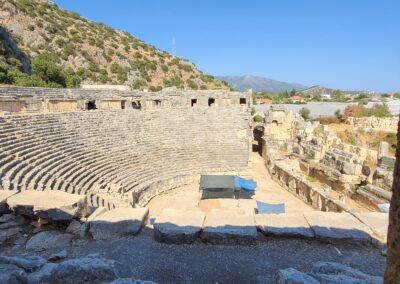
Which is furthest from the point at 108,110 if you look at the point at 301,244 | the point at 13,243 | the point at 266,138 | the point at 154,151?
the point at 301,244

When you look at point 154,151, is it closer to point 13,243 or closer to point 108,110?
point 108,110

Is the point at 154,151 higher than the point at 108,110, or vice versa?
the point at 108,110

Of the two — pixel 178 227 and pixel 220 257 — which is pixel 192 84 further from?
pixel 220 257

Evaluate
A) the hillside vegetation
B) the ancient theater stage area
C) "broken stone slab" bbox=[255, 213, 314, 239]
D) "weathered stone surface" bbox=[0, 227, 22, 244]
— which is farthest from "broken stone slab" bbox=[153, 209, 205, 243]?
the hillside vegetation

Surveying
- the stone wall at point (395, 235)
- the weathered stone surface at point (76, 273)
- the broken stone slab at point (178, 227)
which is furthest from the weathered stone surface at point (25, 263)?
the stone wall at point (395, 235)

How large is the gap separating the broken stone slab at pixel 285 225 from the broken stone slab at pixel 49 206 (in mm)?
2648

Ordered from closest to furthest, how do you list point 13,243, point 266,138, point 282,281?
point 282,281
point 13,243
point 266,138

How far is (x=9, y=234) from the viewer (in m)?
3.95

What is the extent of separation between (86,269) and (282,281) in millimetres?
1850

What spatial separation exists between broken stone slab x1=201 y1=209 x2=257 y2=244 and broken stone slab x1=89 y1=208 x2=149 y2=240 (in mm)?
1019

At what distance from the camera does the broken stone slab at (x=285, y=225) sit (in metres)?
3.99

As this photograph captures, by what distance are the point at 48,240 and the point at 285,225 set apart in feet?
10.7

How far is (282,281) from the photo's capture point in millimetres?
2697

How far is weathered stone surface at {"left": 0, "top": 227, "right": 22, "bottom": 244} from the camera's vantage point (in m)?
3.87
